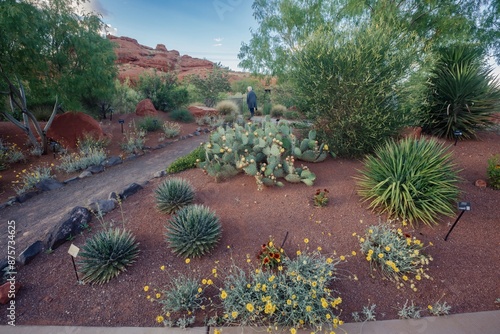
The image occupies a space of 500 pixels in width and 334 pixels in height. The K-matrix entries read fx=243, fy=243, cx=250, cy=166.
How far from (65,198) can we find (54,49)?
469 centimetres

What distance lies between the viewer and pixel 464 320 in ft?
8.18

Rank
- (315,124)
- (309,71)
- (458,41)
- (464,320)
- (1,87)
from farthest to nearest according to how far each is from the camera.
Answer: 1. (458,41)
2. (1,87)
3. (315,124)
4. (309,71)
5. (464,320)

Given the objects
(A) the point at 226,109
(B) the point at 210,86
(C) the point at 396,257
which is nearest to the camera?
(C) the point at 396,257

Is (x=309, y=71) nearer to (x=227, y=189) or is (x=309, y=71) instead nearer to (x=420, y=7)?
(x=227, y=189)

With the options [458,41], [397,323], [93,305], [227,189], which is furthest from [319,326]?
[458,41]

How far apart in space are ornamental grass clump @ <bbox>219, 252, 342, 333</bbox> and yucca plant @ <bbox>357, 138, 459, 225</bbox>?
1.86 m

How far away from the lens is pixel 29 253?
347cm

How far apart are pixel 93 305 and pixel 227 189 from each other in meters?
2.79

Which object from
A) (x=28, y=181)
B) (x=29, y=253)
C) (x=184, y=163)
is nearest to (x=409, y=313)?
(x=29, y=253)

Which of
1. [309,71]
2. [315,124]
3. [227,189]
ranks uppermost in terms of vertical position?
[309,71]

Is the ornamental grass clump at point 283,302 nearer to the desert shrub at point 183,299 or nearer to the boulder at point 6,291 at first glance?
the desert shrub at point 183,299

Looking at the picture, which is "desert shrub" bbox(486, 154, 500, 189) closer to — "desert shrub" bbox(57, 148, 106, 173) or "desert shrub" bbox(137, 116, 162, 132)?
"desert shrub" bbox(57, 148, 106, 173)

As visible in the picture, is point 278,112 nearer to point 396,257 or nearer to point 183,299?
point 396,257

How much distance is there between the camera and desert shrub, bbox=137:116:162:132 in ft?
35.6
